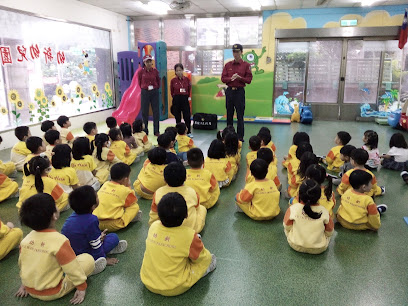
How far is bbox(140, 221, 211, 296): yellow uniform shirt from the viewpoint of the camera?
79.1 inches

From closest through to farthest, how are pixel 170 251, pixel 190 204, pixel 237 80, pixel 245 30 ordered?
A: 1. pixel 170 251
2. pixel 190 204
3. pixel 237 80
4. pixel 245 30

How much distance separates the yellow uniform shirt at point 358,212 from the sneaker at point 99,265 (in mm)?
2036

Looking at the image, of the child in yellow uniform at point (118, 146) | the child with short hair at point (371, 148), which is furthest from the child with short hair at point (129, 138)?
the child with short hair at point (371, 148)

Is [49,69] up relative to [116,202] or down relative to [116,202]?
up

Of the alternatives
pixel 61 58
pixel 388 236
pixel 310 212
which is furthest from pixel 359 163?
pixel 61 58

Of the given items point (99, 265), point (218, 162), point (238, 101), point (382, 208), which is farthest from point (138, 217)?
point (238, 101)

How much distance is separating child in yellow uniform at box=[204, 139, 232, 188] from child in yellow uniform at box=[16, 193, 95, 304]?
2.07 m

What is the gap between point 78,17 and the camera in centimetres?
763

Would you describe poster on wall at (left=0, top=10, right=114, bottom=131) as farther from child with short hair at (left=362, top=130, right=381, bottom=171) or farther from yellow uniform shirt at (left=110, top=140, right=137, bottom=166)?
child with short hair at (left=362, top=130, right=381, bottom=171)

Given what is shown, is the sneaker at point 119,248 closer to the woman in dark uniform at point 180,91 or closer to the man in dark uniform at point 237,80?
the man in dark uniform at point 237,80

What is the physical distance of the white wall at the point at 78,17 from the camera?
6086mm

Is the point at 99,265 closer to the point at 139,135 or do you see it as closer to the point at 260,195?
the point at 260,195

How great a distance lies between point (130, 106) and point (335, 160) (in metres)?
4.88

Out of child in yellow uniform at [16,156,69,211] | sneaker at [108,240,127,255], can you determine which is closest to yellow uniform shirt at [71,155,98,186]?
child in yellow uniform at [16,156,69,211]
